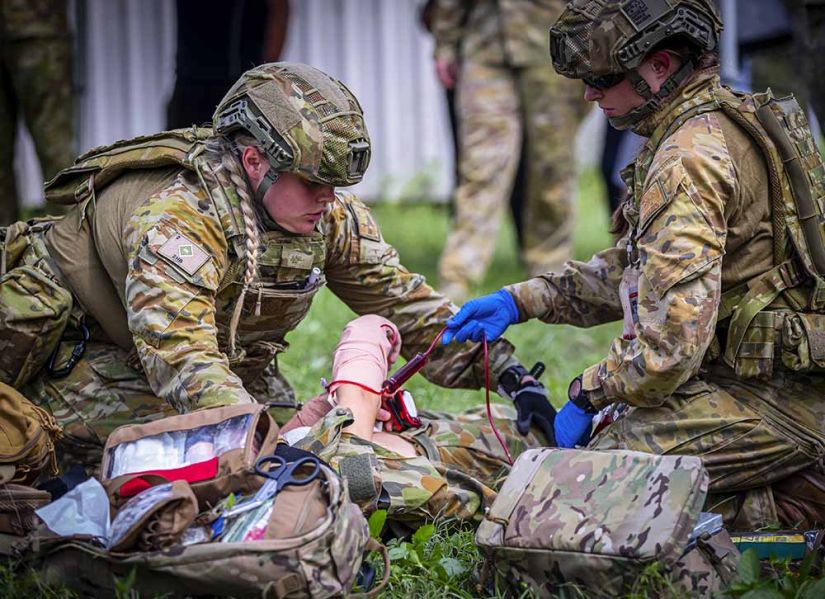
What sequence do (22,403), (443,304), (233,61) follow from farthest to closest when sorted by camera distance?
(233,61)
(443,304)
(22,403)

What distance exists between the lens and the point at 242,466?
322 cm

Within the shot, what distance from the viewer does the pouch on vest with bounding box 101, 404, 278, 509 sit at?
127 inches

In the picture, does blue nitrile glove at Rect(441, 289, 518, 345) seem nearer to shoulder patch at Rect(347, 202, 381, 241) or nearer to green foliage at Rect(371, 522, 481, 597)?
shoulder patch at Rect(347, 202, 381, 241)

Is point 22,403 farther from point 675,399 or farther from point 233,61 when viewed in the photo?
point 233,61

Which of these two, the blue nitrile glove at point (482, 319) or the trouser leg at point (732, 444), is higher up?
the blue nitrile glove at point (482, 319)

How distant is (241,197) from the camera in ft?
13.2

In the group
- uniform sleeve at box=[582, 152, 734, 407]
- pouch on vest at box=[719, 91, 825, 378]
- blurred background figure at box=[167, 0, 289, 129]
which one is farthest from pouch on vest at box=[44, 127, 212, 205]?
blurred background figure at box=[167, 0, 289, 129]

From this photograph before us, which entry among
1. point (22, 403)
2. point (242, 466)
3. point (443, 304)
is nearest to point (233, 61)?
point (443, 304)

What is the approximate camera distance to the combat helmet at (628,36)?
12.4 feet

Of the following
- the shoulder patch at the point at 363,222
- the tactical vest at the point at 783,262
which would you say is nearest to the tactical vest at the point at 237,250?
the shoulder patch at the point at 363,222

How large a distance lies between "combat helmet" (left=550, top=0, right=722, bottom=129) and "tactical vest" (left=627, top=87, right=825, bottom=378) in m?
0.15

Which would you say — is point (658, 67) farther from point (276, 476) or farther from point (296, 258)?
point (276, 476)

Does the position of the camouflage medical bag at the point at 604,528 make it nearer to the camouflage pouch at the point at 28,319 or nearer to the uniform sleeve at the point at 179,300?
the uniform sleeve at the point at 179,300

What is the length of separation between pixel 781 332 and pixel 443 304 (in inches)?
54.4
